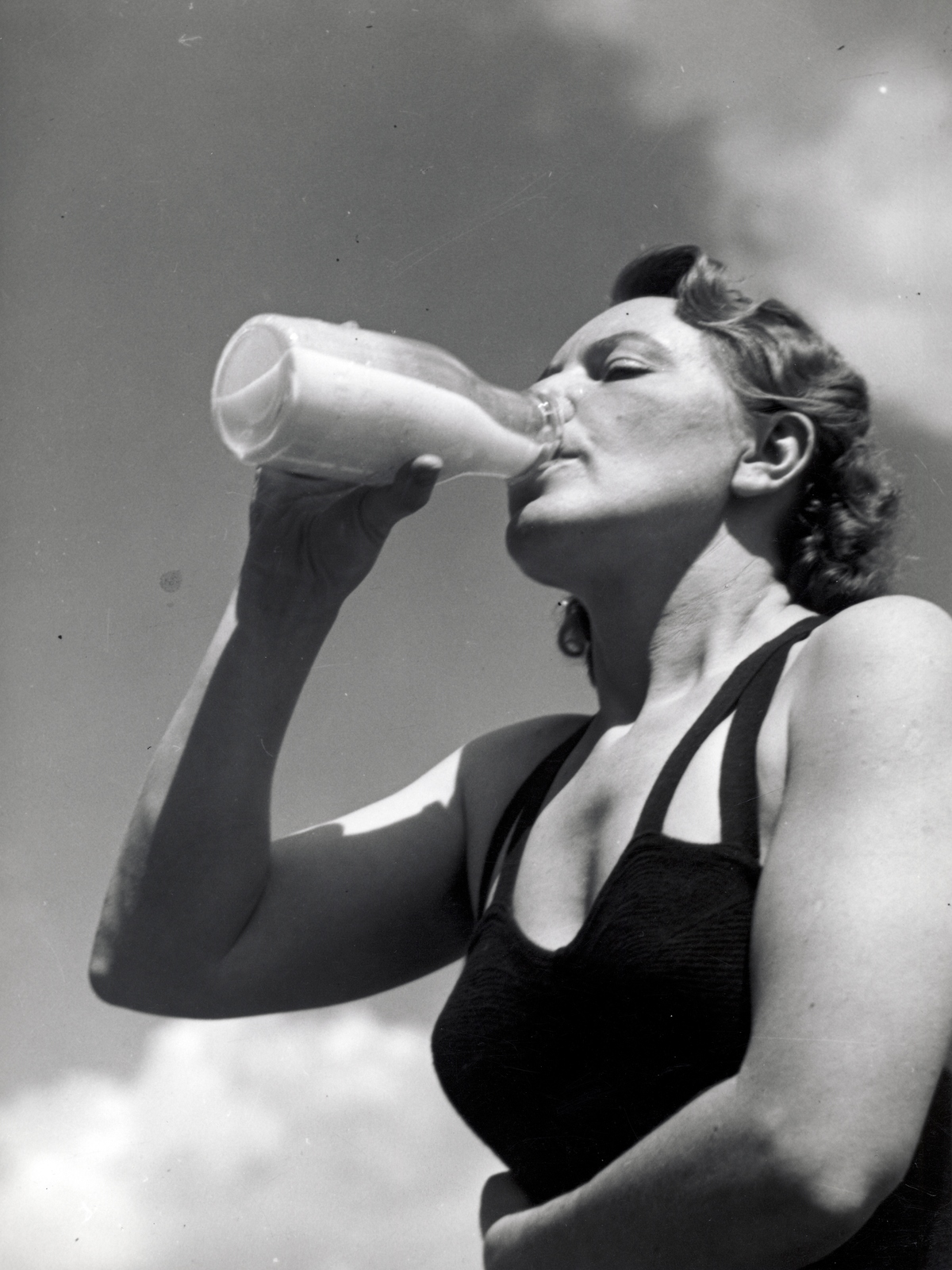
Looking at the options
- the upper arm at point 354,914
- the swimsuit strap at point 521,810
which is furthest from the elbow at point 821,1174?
the upper arm at point 354,914

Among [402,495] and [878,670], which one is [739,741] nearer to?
[878,670]

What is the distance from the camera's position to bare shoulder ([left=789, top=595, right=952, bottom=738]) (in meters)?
1.06

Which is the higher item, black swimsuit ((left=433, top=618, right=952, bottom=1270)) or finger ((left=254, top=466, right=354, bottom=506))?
finger ((left=254, top=466, right=354, bottom=506))

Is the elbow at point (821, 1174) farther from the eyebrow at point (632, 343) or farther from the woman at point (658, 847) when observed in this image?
the eyebrow at point (632, 343)

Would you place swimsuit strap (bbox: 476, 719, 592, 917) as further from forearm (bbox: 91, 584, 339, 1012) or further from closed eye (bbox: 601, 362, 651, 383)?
closed eye (bbox: 601, 362, 651, 383)

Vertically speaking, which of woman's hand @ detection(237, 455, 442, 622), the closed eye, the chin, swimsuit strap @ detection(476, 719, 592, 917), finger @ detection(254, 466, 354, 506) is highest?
the closed eye

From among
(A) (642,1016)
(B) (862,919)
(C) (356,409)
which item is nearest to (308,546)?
(C) (356,409)

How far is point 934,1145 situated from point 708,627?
1.77 feet

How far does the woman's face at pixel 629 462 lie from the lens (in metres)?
1.40

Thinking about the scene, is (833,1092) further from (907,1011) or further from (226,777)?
(226,777)

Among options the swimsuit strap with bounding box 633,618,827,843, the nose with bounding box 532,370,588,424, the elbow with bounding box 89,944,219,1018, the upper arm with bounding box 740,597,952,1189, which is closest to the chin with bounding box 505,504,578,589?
the nose with bounding box 532,370,588,424

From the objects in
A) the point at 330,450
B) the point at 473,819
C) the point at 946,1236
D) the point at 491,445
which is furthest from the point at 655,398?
the point at 946,1236

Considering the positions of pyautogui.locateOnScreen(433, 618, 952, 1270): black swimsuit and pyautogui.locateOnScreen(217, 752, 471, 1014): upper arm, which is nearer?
pyautogui.locateOnScreen(433, 618, 952, 1270): black swimsuit

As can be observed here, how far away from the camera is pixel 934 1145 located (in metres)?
1.04
